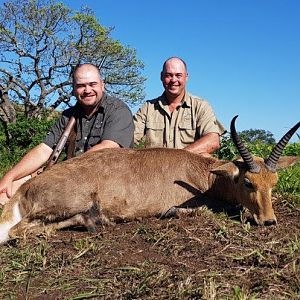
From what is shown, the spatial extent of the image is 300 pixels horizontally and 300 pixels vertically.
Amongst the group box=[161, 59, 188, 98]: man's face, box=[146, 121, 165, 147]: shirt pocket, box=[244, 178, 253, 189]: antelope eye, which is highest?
box=[161, 59, 188, 98]: man's face

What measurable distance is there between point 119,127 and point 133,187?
1.10 meters

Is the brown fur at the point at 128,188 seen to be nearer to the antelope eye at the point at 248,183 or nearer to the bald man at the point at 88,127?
the antelope eye at the point at 248,183

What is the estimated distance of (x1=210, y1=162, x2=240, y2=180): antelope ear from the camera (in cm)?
558

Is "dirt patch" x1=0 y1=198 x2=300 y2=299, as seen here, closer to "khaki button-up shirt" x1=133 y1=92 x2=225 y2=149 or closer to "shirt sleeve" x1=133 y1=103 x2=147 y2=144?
"khaki button-up shirt" x1=133 y1=92 x2=225 y2=149

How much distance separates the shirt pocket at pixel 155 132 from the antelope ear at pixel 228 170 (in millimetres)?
2574

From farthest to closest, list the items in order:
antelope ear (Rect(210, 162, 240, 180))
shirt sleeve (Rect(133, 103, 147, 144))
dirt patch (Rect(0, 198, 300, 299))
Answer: shirt sleeve (Rect(133, 103, 147, 144)) < antelope ear (Rect(210, 162, 240, 180)) < dirt patch (Rect(0, 198, 300, 299))

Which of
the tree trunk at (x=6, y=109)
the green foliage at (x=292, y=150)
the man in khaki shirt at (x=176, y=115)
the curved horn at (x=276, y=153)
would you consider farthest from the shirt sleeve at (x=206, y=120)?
the tree trunk at (x=6, y=109)

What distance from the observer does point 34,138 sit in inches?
617

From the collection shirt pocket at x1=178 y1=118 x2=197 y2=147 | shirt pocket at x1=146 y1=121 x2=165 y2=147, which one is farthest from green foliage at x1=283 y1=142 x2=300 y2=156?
shirt pocket at x1=146 y1=121 x2=165 y2=147

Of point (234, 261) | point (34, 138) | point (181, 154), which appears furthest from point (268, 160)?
point (34, 138)

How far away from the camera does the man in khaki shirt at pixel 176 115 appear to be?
7809 mm

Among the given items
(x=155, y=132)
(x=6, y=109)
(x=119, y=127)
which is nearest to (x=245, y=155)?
(x=119, y=127)

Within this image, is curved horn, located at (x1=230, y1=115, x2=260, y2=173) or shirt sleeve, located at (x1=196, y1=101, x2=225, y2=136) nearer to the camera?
curved horn, located at (x1=230, y1=115, x2=260, y2=173)

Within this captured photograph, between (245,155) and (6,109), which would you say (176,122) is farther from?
(6,109)
